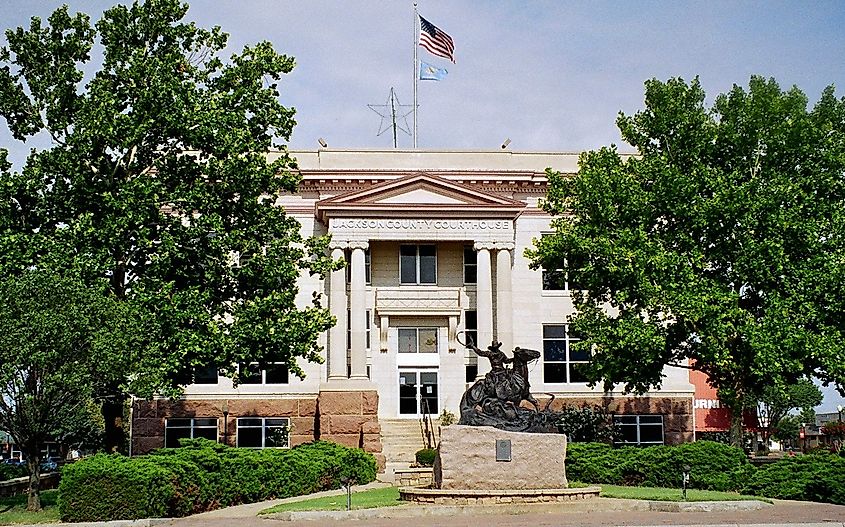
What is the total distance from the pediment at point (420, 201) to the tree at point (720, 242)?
362 inches

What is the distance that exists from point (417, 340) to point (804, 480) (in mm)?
24126

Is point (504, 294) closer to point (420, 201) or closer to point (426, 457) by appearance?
point (420, 201)

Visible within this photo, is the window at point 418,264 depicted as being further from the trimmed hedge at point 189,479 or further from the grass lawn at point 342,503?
the grass lawn at point 342,503

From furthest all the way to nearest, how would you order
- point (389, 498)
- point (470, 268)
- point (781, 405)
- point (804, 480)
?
point (781, 405) < point (470, 268) < point (804, 480) < point (389, 498)

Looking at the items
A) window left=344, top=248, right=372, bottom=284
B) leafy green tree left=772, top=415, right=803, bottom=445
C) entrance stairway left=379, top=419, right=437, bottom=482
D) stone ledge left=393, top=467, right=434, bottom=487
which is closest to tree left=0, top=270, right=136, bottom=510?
stone ledge left=393, top=467, right=434, bottom=487

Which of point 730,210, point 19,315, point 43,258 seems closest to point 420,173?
Result: point 730,210

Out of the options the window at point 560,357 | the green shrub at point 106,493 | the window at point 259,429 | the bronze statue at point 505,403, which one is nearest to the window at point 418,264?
the window at point 560,357

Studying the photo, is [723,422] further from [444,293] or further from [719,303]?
[719,303]

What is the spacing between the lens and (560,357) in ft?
162

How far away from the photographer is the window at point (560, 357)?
161 feet

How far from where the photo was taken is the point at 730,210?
3419 cm

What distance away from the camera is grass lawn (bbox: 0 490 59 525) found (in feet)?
76.5

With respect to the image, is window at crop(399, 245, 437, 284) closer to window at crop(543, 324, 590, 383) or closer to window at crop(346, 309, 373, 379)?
window at crop(346, 309, 373, 379)

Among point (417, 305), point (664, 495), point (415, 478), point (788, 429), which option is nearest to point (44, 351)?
point (415, 478)
